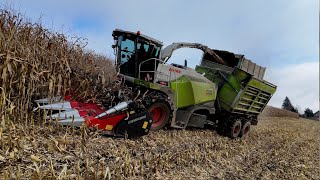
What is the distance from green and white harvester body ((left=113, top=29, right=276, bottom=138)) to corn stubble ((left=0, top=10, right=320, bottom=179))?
59 centimetres

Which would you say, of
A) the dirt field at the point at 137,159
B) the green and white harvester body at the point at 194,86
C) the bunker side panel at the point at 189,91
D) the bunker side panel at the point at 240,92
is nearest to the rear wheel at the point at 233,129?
the green and white harvester body at the point at 194,86

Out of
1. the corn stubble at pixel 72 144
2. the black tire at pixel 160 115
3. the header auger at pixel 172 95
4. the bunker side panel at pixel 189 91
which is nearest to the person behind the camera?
the corn stubble at pixel 72 144

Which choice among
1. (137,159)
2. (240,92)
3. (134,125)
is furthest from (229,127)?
(137,159)

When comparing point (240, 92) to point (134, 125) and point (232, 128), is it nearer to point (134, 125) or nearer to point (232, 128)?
point (232, 128)

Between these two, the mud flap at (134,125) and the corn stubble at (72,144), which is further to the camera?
the mud flap at (134,125)

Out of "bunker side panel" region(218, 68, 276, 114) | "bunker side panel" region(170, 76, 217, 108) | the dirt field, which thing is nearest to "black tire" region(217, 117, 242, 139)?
"bunker side panel" region(218, 68, 276, 114)

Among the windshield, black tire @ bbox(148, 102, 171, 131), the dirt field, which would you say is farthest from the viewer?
the windshield

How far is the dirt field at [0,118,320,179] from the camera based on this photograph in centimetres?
341

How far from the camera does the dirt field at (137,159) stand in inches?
134

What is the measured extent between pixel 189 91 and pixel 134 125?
226 centimetres

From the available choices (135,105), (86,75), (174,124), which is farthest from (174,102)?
(86,75)

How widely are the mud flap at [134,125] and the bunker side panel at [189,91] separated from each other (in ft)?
5.18

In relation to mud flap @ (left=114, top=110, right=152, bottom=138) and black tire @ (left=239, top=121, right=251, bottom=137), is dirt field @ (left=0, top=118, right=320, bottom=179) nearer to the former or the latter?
mud flap @ (left=114, top=110, right=152, bottom=138)

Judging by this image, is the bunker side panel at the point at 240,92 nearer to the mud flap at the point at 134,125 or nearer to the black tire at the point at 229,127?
the black tire at the point at 229,127
